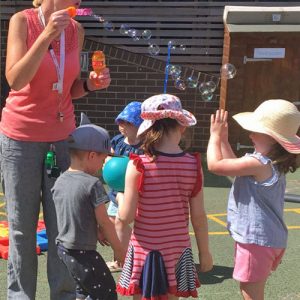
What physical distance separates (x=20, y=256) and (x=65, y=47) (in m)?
1.17

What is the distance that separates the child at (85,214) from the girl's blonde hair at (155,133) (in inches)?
8.4

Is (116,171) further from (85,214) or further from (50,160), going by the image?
(85,214)

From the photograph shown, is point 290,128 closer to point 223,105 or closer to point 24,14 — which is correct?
point 24,14

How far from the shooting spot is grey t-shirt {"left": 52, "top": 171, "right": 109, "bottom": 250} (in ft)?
9.36

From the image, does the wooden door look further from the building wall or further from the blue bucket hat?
the blue bucket hat

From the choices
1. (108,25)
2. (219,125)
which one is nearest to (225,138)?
(219,125)

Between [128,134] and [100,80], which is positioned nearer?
[100,80]

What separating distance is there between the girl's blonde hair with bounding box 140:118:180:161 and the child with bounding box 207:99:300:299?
0.34 metres

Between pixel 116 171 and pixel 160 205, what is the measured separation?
2.54 feet

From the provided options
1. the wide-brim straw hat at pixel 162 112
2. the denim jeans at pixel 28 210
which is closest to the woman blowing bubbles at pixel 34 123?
the denim jeans at pixel 28 210

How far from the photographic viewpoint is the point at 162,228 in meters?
2.91

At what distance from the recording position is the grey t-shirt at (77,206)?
2.85 m

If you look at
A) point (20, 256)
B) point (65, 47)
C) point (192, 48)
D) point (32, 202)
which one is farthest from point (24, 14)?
point (192, 48)

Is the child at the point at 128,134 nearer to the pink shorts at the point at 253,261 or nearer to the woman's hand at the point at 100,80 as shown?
the woman's hand at the point at 100,80
